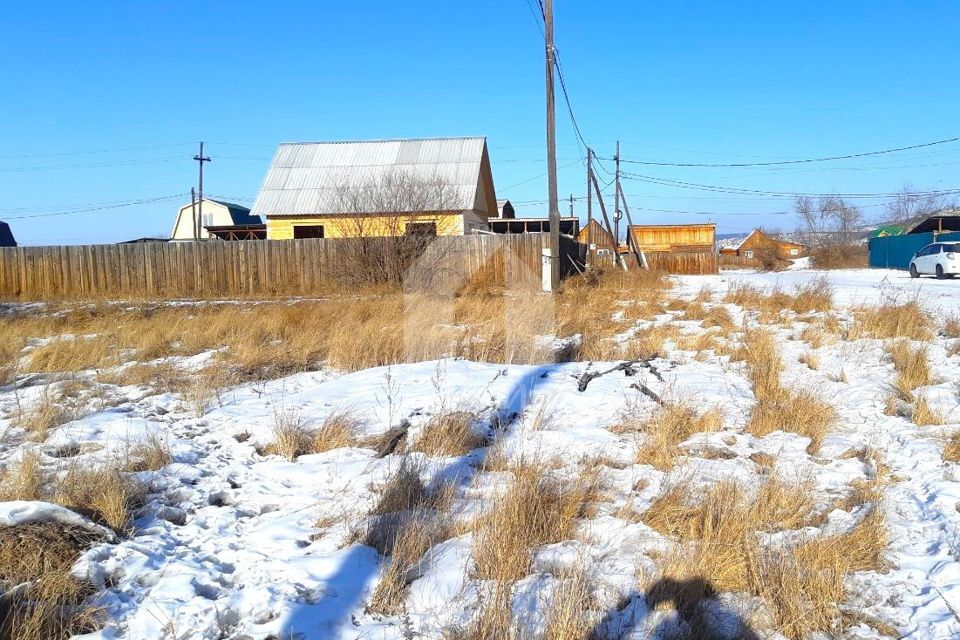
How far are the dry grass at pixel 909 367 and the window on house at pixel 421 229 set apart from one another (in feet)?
49.3

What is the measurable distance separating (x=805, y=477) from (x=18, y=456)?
5.40 m

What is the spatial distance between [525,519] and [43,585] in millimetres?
2266

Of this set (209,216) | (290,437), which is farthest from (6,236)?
(290,437)

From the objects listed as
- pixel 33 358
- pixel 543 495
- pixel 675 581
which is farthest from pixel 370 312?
pixel 675 581

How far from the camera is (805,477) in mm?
4414

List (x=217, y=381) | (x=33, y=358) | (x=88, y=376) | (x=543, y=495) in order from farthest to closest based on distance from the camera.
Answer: (x=33, y=358) < (x=88, y=376) < (x=217, y=381) < (x=543, y=495)

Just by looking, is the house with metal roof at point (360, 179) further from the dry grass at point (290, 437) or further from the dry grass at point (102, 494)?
the dry grass at point (102, 494)

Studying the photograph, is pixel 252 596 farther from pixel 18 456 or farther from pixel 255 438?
pixel 18 456

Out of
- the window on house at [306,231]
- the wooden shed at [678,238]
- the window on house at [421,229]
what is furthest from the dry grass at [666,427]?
the wooden shed at [678,238]

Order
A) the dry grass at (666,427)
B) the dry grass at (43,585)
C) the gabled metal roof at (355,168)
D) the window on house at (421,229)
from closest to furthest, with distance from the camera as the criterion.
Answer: the dry grass at (43,585), the dry grass at (666,427), the window on house at (421,229), the gabled metal roof at (355,168)

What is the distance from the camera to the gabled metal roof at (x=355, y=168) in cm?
2978

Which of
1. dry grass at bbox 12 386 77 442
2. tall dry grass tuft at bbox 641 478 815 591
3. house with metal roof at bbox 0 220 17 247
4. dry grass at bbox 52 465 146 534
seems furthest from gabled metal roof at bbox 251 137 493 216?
house with metal roof at bbox 0 220 17 247

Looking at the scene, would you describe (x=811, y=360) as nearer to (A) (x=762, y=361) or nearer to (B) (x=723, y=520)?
(A) (x=762, y=361)

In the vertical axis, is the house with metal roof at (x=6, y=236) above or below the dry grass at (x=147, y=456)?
above
